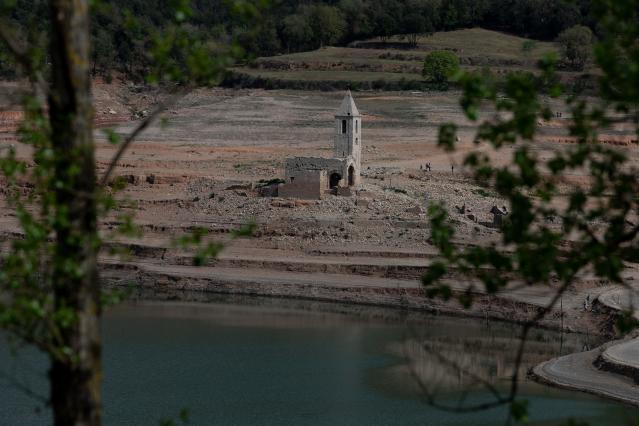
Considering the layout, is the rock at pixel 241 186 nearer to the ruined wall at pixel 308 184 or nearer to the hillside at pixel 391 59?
the ruined wall at pixel 308 184

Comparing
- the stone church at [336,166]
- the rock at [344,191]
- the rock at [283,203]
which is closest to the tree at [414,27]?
the stone church at [336,166]

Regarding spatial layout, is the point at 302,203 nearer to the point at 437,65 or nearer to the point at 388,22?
the point at 437,65

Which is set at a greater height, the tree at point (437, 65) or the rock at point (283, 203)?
the tree at point (437, 65)

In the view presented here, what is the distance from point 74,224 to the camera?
6805 mm

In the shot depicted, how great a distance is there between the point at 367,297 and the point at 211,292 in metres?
5.88

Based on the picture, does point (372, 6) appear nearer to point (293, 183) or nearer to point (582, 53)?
point (582, 53)

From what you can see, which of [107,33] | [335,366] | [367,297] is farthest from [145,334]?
[107,33]

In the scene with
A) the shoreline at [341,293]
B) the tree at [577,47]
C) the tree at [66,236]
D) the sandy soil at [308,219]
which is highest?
the tree at [577,47]

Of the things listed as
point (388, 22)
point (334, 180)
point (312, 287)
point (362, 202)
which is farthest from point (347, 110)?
point (388, 22)

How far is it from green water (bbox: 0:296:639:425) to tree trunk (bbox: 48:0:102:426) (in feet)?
50.0

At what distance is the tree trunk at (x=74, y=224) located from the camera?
666 cm

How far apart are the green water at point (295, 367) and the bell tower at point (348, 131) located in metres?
9.28

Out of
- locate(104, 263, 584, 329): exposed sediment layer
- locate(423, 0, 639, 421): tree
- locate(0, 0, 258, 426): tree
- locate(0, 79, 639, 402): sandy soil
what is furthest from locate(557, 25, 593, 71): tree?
locate(0, 0, 258, 426): tree

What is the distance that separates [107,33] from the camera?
3890 inches
